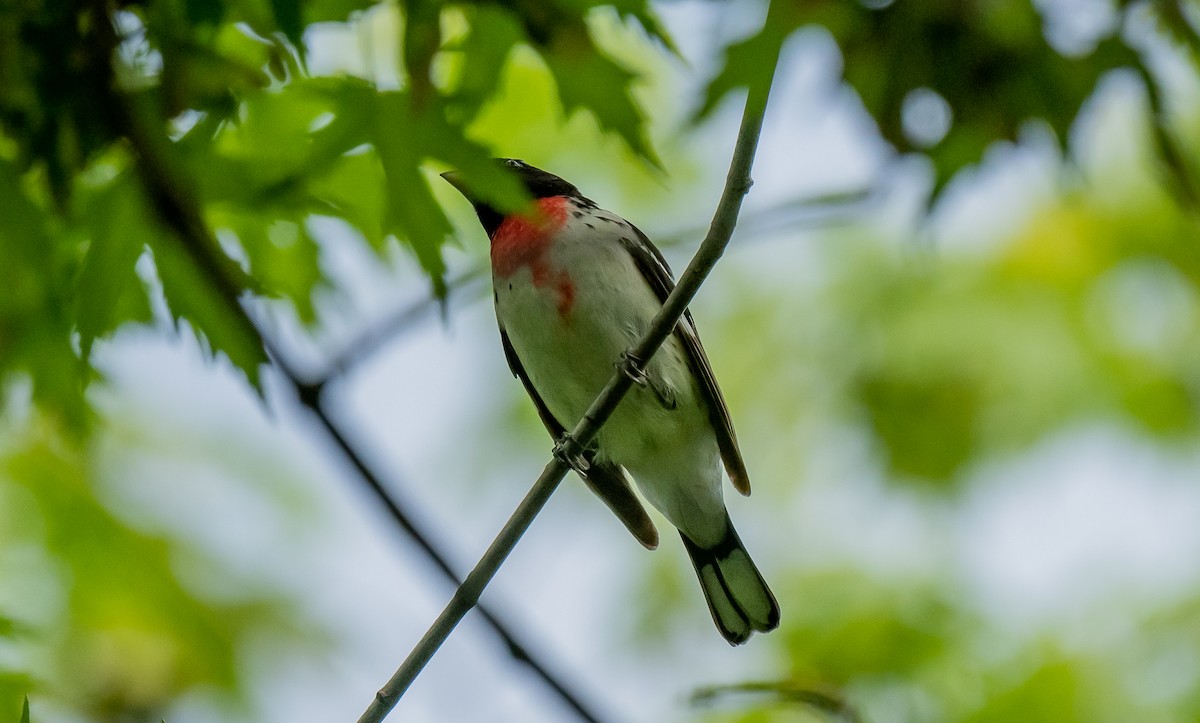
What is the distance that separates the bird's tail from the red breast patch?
1.25 meters

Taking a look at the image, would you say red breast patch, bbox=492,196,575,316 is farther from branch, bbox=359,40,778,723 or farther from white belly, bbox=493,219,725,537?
branch, bbox=359,40,778,723

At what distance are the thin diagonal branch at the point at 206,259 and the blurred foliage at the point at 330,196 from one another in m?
0.01

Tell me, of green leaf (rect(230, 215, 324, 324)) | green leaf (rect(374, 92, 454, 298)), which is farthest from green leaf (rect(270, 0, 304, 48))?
green leaf (rect(230, 215, 324, 324))

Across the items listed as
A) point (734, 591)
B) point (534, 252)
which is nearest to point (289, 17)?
point (534, 252)

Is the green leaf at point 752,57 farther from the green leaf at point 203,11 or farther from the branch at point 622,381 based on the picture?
the green leaf at point 203,11

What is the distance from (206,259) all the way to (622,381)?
1.13 metres

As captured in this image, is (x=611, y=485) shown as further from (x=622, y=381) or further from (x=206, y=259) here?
(x=206, y=259)

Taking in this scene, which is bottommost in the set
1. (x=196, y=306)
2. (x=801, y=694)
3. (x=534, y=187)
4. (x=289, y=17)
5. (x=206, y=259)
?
(x=206, y=259)

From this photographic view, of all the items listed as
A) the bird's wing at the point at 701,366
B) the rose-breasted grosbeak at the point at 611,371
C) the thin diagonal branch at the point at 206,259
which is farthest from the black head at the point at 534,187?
the thin diagonal branch at the point at 206,259

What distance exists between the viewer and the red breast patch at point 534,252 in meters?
4.27

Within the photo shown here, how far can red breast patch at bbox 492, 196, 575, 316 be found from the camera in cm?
427

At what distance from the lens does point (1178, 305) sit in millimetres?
7785

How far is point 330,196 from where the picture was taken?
3.58 m

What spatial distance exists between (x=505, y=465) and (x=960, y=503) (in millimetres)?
3038
